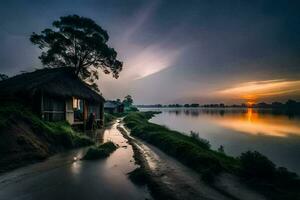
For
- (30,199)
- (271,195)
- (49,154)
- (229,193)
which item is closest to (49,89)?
(49,154)

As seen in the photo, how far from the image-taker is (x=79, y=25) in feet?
97.9

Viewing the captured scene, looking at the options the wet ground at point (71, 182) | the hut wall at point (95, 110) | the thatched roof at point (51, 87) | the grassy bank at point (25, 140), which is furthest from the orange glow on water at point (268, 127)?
the grassy bank at point (25, 140)

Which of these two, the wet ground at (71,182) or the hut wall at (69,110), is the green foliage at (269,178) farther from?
the hut wall at (69,110)

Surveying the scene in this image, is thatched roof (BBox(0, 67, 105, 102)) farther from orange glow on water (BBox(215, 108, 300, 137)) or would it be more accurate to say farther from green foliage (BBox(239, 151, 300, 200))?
orange glow on water (BBox(215, 108, 300, 137))

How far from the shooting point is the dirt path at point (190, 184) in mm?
6750

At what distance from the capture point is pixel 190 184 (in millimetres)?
7820

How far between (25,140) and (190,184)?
9103 mm

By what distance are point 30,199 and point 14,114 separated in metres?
8.34

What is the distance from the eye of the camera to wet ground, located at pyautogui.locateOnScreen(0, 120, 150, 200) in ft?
21.5

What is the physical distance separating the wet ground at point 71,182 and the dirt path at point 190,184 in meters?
1.16

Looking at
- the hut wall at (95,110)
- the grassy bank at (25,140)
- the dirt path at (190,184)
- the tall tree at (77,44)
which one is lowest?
the dirt path at (190,184)

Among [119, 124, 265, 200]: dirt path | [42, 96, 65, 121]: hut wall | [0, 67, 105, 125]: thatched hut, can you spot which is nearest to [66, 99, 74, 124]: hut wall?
[0, 67, 105, 125]: thatched hut

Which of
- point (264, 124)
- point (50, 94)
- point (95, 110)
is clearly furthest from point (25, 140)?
point (264, 124)

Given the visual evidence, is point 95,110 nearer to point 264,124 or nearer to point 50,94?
point 50,94
